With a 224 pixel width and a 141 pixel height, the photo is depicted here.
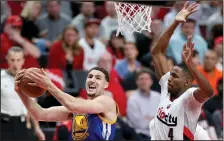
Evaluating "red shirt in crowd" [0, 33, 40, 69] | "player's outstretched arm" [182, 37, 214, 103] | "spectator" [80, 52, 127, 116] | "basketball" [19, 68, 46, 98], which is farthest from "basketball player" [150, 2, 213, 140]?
"red shirt in crowd" [0, 33, 40, 69]

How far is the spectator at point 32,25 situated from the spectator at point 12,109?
157 centimetres

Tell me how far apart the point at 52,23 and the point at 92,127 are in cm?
570

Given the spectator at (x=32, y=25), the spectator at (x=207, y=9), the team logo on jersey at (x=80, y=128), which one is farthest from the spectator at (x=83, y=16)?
the team logo on jersey at (x=80, y=128)

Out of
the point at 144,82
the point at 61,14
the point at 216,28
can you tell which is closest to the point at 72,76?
the point at 144,82

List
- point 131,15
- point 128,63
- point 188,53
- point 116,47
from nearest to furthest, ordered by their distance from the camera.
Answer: point 188,53, point 131,15, point 128,63, point 116,47

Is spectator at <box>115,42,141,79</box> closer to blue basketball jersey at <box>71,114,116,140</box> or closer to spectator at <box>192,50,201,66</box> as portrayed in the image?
spectator at <box>192,50,201,66</box>

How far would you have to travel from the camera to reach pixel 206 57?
13.0 metres

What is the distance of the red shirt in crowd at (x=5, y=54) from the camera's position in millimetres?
11977

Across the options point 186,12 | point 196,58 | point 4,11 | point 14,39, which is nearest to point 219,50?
Answer: point 196,58

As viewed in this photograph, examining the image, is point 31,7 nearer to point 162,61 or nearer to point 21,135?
point 21,135

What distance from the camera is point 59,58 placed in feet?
41.4

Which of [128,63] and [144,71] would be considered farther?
[128,63]

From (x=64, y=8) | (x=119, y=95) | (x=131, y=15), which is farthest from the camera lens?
(x=64, y=8)

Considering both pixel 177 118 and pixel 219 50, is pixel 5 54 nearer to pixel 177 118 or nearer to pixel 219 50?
pixel 219 50
